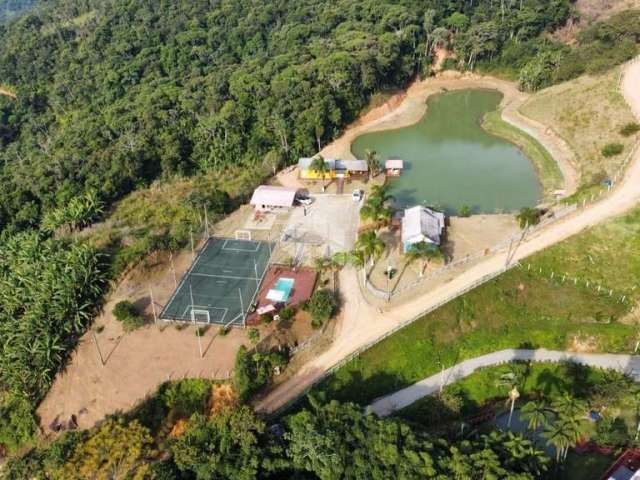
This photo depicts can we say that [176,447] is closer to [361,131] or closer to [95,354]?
[95,354]

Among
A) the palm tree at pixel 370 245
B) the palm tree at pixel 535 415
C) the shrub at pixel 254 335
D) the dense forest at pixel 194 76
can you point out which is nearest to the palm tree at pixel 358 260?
the palm tree at pixel 370 245

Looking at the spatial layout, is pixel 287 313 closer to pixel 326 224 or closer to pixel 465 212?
pixel 326 224

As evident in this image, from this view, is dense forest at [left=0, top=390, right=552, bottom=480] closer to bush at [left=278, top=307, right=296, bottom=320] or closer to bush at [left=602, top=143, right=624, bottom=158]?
bush at [left=278, top=307, right=296, bottom=320]

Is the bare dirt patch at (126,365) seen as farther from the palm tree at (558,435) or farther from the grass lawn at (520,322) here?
the palm tree at (558,435)

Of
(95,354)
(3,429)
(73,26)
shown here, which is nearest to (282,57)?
(73,26)

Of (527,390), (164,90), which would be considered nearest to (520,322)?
(527,390)
